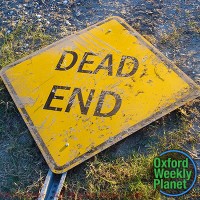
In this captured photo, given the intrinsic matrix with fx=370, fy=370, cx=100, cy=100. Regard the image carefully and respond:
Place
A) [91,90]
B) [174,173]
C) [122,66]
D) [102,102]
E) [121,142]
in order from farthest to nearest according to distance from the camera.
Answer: [122,66] → [91,90] → [102,102] → [121,142] → [174,173]

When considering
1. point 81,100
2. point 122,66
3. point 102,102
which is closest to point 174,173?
point 102,102

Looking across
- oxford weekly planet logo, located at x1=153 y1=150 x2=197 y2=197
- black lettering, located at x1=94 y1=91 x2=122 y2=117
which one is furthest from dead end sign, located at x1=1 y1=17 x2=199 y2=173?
oxford weekly planet logo, located at x1=153 y1=150 x2=197 y2=197

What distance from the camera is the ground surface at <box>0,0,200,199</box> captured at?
2.64 meters

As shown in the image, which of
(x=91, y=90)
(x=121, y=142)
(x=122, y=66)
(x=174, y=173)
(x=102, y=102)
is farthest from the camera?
(x=122, y=66)

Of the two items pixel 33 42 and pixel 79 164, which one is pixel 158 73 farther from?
pixel 33 42

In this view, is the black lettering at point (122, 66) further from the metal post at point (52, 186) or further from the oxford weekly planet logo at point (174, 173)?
the metal post at point (52, 186)

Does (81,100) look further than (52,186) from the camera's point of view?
Yes

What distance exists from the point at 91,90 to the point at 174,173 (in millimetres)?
957

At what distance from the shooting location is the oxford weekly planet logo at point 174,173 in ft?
8.42

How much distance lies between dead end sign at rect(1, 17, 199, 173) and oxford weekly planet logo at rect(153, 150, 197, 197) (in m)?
0.31

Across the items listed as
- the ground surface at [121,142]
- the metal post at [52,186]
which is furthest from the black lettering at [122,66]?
the metal post at [52,186]

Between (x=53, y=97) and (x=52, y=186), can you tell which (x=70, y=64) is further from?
(x=52, y=186)

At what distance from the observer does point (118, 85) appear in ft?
10.1

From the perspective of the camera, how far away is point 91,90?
3.07 metres
